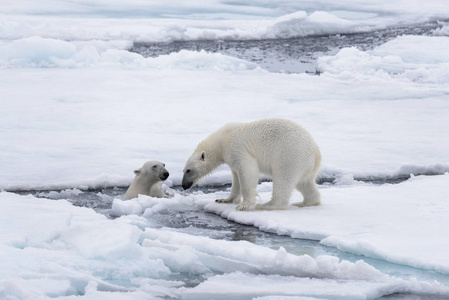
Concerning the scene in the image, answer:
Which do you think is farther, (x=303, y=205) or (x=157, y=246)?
(x=303, y=205)

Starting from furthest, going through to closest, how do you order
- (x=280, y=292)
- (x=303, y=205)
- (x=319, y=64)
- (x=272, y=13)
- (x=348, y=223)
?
1. (x=272, y=13)
2. (x=319, y=64)
3. (x=303, y=205)
4. (x=348, y=223)
5. (x=280, y=292)

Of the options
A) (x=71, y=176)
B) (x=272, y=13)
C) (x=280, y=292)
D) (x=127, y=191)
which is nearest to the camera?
(x=280, y=292)

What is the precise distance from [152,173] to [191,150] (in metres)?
1.41

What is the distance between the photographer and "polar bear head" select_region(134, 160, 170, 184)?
575cm

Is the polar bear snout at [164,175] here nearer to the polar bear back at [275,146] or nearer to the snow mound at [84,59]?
the polar bear back at [275,146]

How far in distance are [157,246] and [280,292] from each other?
921 millimetres

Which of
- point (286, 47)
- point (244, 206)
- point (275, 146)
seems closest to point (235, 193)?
point (244, 206)

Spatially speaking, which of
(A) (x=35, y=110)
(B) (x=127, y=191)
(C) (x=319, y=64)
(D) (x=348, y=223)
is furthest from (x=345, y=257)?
(C) (x=319, y=64)

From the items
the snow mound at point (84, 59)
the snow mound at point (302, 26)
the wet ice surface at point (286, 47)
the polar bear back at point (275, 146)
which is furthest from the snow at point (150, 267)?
the snow mound at point (302, 26)

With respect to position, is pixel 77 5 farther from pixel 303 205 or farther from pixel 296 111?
pixel 303 205

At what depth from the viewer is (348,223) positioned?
179 inches

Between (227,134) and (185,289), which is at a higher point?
(227,134)

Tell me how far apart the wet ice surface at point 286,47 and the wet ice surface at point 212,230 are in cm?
815

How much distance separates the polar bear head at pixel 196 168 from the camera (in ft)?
17.1
